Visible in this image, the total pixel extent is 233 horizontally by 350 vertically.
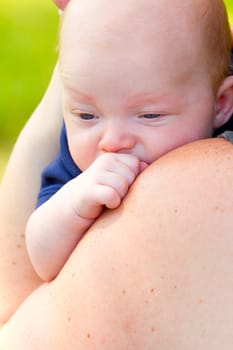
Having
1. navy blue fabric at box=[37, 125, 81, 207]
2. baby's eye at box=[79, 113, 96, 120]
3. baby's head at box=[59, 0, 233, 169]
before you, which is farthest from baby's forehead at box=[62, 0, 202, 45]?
navy blue fabric at box=[37, 125, 81, 207]

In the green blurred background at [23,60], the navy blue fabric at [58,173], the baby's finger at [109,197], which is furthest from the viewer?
the green blurred background at [23,60]

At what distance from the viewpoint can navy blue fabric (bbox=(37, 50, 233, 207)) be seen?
138 cm

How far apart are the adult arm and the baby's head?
0.95ft

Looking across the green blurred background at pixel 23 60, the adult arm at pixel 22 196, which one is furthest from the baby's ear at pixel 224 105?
the green blurred background at pixel 23 60

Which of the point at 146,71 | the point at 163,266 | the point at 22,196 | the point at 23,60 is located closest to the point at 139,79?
the point at 146,71

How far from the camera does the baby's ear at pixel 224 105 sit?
125cm

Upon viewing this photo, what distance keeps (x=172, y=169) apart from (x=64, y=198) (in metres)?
0.20

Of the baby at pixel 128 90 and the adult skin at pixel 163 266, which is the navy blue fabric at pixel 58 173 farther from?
the adult skin at pixel 163 266

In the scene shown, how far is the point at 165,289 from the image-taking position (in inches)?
40.6

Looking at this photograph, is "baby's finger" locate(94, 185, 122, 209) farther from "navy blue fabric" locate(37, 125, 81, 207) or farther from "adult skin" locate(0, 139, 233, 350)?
"navy blue fabric" locate(37, 125, 81, 207)

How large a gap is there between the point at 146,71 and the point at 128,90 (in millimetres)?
35

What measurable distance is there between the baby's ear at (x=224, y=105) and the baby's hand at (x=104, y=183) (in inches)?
6.5

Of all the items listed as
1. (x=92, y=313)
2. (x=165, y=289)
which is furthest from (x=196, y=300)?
(x=92, y=313)

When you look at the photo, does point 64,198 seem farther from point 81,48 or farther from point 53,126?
point 53,126
